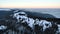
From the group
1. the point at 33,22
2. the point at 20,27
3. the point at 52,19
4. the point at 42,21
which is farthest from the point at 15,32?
the point at 52,19

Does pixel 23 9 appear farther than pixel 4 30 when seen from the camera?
Yes

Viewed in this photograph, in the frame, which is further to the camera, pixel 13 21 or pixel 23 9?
pixel 23 9

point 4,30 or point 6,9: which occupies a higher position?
point 6,9

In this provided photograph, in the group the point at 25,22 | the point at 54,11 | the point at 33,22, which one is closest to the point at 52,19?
the point at 54,11
